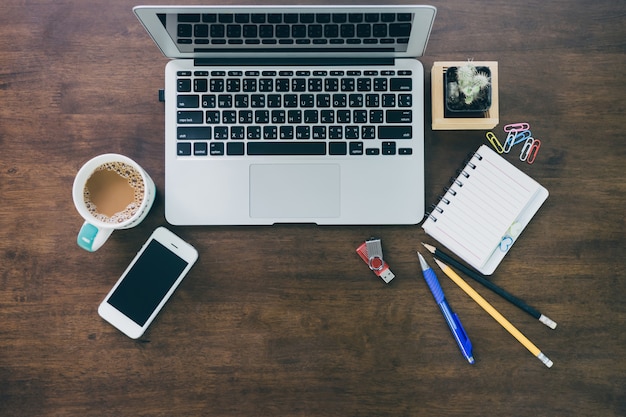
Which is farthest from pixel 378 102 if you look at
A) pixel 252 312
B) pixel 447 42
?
pixel 252 312

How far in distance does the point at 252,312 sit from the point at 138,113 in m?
0.45

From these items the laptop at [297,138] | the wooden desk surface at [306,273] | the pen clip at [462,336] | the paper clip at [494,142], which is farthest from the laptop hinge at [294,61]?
the pen clip at [462,336]

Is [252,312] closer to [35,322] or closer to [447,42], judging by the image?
[35,322]

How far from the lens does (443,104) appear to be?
39.4 inches

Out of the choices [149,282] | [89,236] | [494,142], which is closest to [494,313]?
[494,142]

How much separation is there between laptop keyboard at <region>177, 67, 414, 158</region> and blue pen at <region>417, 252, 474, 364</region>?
23 cm

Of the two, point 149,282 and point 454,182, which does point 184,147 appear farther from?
point 454,182

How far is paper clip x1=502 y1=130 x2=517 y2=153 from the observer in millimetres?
1023

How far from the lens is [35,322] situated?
40.1 inches

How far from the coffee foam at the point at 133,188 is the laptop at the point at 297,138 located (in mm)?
53

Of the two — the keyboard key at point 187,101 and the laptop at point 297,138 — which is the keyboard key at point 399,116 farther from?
the keyboard key at point 187,101

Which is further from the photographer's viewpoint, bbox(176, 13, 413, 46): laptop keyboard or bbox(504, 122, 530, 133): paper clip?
bbox(504, 122, 530, 133): paper clip

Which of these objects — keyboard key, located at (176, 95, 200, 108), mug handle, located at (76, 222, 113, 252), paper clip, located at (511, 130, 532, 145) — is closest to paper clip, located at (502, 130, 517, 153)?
paper clip, located at (511, 130, 532, 145)

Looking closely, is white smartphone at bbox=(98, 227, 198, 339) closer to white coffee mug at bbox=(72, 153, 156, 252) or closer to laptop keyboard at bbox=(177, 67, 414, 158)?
white coffee mug at bbox=(72, 153, 156, 252)
